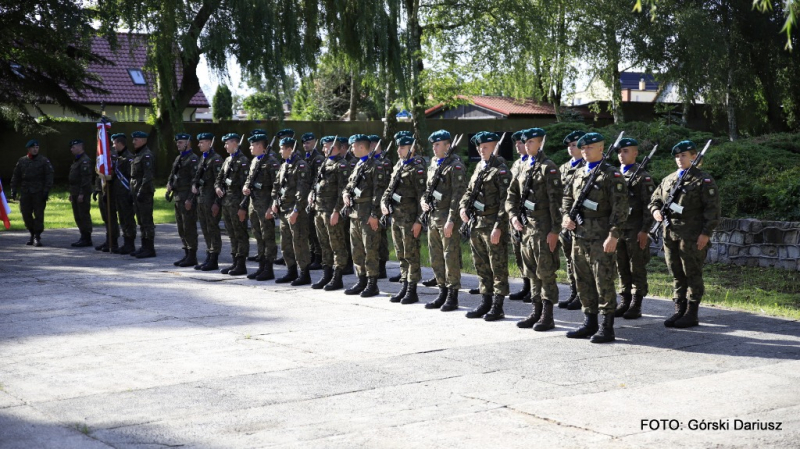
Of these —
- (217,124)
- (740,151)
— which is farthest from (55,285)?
(217,124)

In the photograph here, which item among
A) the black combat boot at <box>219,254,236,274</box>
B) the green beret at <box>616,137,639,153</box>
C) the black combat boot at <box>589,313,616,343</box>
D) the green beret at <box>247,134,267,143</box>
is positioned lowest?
the black combat boot at <box>589,313,616,343</box>

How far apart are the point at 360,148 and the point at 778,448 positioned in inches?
272

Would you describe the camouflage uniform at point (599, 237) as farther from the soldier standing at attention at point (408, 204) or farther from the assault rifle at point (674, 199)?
the soldier standing at attention at point (408, 204)

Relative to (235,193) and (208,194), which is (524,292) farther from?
(208,194)

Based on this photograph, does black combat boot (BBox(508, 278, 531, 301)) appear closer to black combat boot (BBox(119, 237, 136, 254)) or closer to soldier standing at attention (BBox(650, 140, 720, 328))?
soldier standing at attention (BBox(650, 140, 720, 328))

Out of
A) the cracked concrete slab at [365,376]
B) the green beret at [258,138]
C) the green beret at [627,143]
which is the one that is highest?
the green beret at [258,138]

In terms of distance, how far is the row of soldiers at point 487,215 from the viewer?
8.38m

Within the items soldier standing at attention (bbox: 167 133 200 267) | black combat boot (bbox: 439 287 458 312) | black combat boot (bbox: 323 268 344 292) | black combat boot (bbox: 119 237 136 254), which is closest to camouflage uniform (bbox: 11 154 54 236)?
black combat boot (bbox: 119 237 136 254)

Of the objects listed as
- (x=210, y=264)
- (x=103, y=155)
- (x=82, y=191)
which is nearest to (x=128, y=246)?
(x=103, y=155)

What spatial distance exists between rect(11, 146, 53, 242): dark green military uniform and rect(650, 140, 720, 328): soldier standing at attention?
1250cm

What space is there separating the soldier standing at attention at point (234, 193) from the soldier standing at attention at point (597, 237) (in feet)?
19.1

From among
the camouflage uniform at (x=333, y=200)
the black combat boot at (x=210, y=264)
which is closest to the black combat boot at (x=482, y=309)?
the camouflage uniform at (x=333, y=200)

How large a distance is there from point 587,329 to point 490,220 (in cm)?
161

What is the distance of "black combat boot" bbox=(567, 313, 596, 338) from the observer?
8391 millimetres
